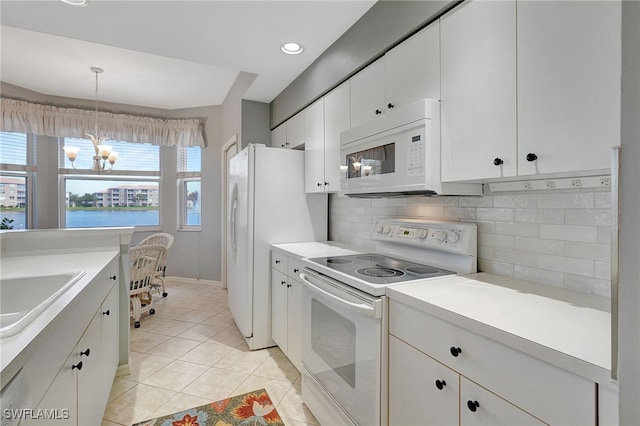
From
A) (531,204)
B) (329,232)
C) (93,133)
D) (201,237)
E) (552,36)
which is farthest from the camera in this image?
(201,237)

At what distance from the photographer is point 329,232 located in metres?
3.08

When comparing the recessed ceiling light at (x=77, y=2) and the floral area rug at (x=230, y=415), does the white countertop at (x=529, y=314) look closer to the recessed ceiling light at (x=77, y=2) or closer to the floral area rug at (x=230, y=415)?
the floral area rug at (x=230, y=415)

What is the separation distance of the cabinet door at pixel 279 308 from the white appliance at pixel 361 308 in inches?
20.5

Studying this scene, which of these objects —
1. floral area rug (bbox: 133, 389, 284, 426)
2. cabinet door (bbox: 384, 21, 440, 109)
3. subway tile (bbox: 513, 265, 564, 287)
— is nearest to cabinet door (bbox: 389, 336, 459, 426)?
subway tile (bbox: 513, 265, 564, 287)

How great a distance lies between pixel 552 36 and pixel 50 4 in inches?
100

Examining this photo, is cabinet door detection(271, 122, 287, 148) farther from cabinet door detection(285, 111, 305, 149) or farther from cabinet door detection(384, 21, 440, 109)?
cabinet door detection(384, 21, 440, 109)

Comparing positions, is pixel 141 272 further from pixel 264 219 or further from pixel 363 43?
pixel 363 43

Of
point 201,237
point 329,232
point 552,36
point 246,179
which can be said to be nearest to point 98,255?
point 246,179

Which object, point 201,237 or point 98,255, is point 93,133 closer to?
point 201,237

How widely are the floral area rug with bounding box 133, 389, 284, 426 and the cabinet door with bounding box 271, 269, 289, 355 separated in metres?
0.52

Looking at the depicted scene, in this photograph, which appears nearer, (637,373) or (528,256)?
(637,373)

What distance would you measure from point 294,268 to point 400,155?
1.13 meters

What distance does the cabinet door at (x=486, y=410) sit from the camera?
87 centimetres

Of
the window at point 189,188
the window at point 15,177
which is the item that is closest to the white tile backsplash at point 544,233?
the window at point 189,188
